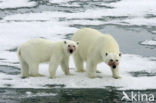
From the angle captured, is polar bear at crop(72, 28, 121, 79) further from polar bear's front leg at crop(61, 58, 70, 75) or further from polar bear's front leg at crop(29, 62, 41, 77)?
polar bear's front leg at crop(29, 62, 41, 77)

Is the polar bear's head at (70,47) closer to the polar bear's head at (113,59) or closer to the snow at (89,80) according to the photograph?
the snow at (89,80)

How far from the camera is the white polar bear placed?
8.97 metres

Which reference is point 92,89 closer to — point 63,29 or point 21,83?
point 21,83

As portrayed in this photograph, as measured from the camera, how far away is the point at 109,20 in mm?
15859

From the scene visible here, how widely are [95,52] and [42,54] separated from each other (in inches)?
43.6

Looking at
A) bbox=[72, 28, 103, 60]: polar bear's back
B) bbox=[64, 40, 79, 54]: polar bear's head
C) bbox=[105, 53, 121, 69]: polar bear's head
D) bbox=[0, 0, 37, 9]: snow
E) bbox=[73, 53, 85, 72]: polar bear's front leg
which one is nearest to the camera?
bbox=[105, 53, 121, 69]: polar bear's head

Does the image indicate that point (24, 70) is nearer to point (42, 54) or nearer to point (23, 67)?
point (23, 67)

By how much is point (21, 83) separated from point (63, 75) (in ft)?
3.75

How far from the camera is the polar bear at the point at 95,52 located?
27.8 feet

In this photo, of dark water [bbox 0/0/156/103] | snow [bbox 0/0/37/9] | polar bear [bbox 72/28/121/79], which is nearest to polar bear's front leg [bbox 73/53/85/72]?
polar bear [bbox 72/28/121/79]

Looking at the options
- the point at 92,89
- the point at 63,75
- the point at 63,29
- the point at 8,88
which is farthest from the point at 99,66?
the point at 63,29

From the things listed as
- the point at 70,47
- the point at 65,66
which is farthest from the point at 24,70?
the point at 70,47

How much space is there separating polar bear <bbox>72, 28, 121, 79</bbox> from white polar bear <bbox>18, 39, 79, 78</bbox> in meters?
0.43

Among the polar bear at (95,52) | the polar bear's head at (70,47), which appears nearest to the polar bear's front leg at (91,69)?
the polar bear at (95,52)
